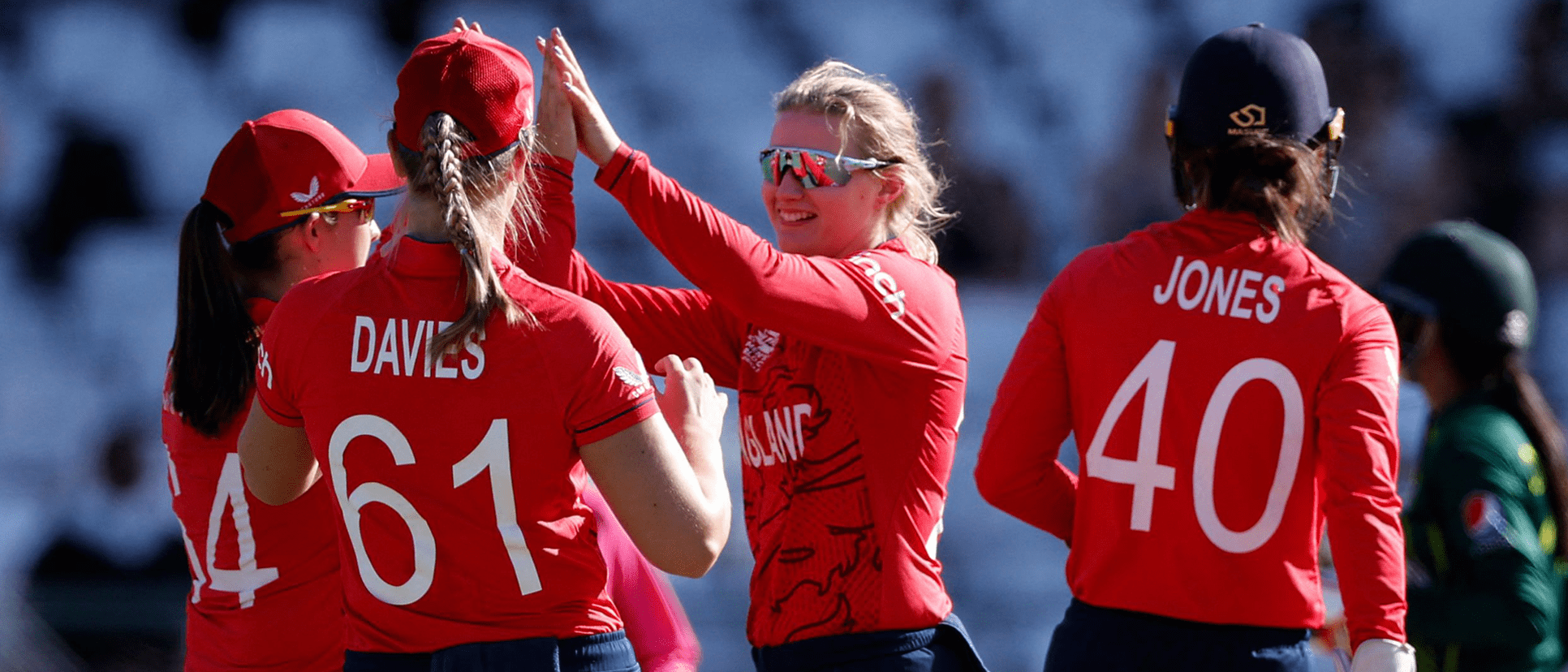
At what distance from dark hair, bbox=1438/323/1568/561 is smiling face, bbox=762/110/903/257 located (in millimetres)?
1218

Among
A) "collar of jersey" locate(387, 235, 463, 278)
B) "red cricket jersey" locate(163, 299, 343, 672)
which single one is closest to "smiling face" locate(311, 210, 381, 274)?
"red cricket jersey" locate(163, 299, 343, 672)

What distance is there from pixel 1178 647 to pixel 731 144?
3.48 m

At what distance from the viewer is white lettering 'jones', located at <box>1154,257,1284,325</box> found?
5.85 ft

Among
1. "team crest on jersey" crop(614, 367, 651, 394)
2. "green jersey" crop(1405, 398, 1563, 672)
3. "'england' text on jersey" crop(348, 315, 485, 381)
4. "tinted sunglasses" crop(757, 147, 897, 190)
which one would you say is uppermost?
"tinted sunglasses" crop(757, 147, 897, 190)

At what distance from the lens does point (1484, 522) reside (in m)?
2.38

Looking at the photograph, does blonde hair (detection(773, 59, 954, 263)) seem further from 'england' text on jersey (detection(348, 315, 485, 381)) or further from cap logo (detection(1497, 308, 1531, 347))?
cap logo (detection(1497, 308, 1531, 347))

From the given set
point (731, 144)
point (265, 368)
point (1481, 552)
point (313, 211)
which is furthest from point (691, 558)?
point (731, 144)

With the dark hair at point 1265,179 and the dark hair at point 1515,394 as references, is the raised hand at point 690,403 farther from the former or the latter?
the dark hair at point 1515,394

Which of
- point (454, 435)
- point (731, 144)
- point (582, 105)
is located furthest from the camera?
point (731, 144)

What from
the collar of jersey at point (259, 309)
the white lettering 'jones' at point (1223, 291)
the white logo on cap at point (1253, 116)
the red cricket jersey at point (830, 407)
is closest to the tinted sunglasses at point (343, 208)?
the collar of jersey at point (259, 309)

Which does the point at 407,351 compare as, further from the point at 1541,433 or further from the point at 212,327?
the point at 1541,433

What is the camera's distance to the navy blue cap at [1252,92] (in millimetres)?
1829

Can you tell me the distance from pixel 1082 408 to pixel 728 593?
2643 mm

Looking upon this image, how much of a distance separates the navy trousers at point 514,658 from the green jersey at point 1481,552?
159 cm
